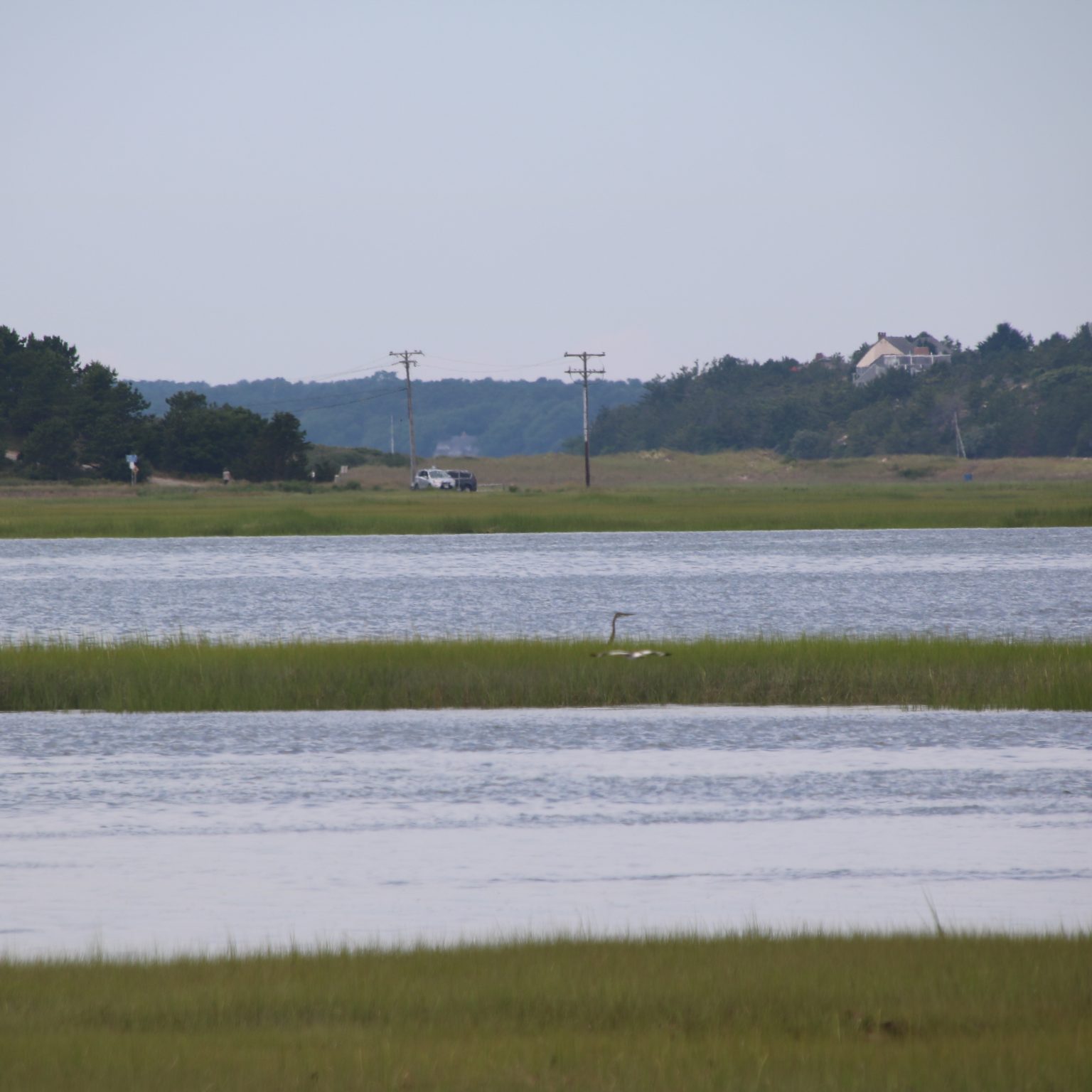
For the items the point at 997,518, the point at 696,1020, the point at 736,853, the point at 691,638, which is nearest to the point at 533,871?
the point at 736,853

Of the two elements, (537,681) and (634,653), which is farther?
(634,653)

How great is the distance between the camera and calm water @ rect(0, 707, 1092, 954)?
13.7m

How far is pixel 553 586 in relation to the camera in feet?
182

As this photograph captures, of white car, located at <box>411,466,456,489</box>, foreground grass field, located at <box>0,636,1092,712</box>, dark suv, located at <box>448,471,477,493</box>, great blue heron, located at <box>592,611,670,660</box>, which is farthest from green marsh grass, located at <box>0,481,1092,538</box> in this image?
foreground grass field, located at <box>0,636,1092,712</box>

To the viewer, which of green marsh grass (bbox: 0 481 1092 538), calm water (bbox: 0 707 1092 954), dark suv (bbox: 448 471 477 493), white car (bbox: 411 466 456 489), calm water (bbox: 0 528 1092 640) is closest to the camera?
calm water (bbox: 0 707 1092 954)

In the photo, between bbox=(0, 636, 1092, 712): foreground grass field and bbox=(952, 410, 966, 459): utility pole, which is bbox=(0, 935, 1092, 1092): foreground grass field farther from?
bbox=(952, 410, 966, 459): utility pole

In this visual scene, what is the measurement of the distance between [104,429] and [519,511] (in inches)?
1629

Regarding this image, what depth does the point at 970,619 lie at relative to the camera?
41969 millimetres

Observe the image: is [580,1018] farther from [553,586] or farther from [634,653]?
[553,586]

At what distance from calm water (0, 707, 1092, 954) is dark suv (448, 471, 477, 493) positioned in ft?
363

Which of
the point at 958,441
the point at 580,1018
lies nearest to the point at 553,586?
the point at 580,1018

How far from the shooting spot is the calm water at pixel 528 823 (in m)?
13.7

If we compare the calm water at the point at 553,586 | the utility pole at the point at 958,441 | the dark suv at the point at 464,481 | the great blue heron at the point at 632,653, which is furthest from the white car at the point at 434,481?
the great blue heron at the point at 632,653

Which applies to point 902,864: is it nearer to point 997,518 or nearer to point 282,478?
point 997,518
